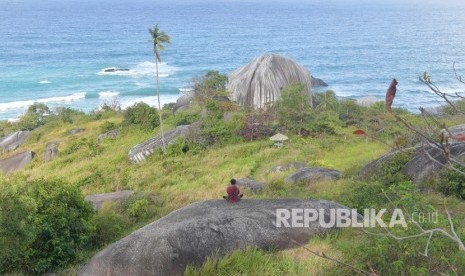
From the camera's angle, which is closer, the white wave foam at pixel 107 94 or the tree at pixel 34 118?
the tree at pixel 34 118

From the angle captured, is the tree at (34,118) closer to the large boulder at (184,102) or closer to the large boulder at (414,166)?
the large boulder at (184,102)

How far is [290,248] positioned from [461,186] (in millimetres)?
7116

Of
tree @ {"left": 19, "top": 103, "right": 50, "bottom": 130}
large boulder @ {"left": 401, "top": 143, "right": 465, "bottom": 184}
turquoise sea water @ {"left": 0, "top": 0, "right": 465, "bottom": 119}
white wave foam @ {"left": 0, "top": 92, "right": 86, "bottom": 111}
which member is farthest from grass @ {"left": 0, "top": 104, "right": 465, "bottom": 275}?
white wave foam @ {"left": 0, "top": 92, "right": 86, "bottom": 111}

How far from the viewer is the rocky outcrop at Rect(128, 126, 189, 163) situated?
28.0 meters

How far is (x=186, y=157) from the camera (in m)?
26.7

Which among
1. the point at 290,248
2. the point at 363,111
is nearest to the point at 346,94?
the point at 363,111

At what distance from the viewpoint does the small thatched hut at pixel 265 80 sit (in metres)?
34.2

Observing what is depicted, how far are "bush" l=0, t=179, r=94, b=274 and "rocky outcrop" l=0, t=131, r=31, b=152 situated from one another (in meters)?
28.9

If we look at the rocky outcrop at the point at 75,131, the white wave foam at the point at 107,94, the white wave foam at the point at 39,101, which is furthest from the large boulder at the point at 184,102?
the white wave foam at the point at 39,101

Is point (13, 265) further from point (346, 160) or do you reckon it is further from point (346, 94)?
point (346, 94)

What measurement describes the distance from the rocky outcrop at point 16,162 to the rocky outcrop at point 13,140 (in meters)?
5.42

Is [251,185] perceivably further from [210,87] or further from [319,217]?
[210,87]

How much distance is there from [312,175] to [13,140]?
2923 cm

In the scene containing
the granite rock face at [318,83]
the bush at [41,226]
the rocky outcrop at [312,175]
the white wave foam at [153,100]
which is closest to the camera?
the bush at [41,226]
